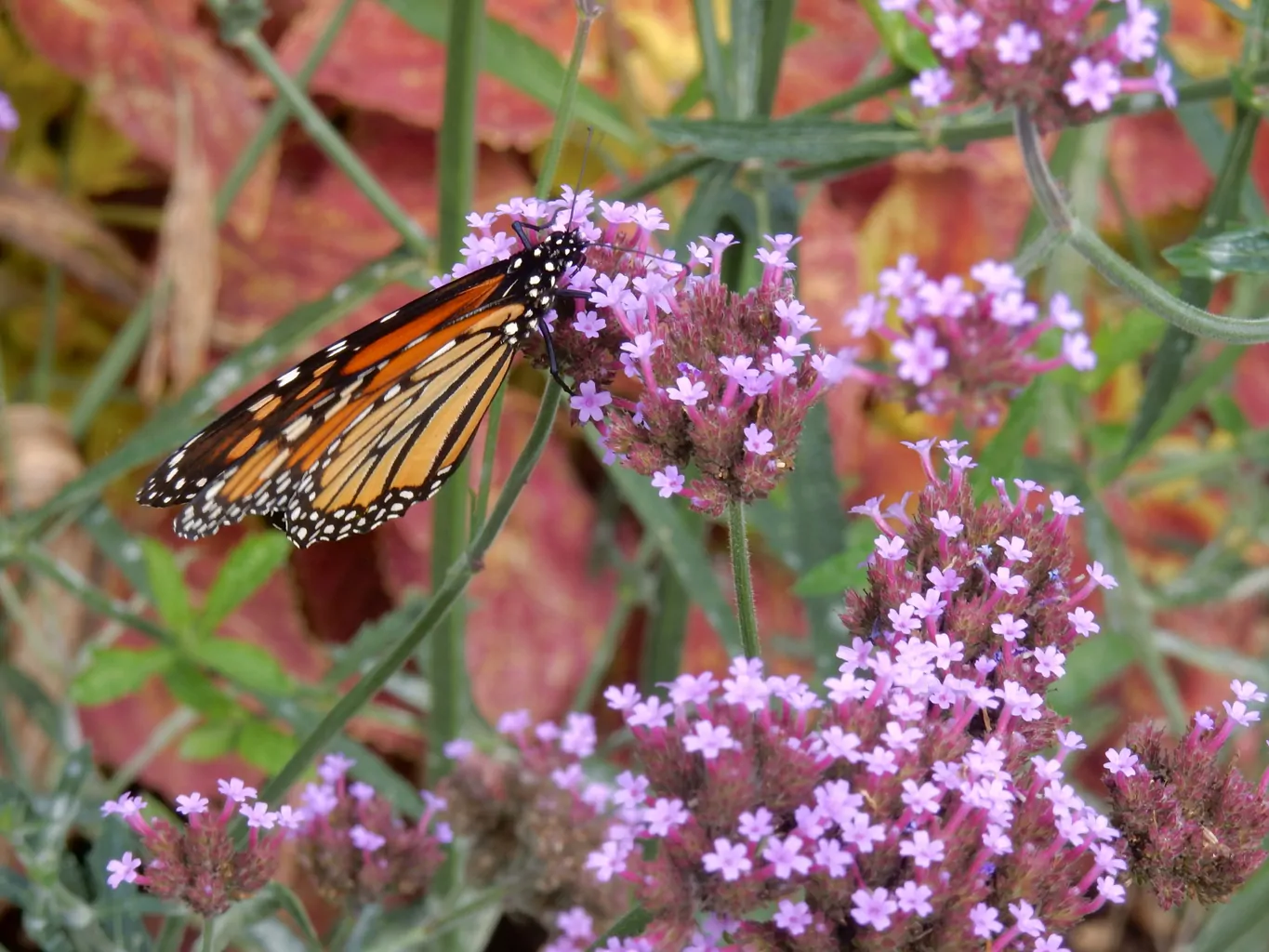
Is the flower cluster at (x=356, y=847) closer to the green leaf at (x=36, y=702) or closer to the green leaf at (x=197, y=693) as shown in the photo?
the green leaf at (x=197, y=693)

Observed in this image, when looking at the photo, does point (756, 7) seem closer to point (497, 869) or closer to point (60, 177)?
point (497, 869)

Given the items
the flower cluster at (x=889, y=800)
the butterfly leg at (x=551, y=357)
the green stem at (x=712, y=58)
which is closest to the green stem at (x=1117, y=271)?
the flower cluster at (x=889, y=800)

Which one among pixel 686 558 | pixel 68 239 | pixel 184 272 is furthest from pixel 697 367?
pixel 68 239

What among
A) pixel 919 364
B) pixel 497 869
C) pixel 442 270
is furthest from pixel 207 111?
pixel 919 364

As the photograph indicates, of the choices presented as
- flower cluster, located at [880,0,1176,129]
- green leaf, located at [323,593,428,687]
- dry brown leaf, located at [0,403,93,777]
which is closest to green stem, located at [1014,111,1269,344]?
flower cluster, located at [880,0,1176,129]

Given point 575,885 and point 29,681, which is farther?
point 29,681

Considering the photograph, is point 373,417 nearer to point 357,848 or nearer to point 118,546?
point 357,848

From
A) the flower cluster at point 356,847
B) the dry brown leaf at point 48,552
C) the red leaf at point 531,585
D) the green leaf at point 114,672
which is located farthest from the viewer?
the red leaf at point 531,585
